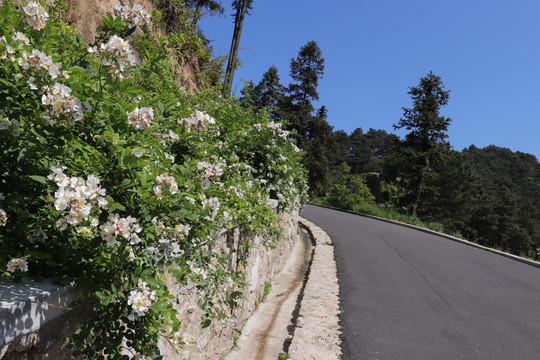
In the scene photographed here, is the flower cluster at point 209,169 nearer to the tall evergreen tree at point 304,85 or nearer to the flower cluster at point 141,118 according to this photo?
the flower cluster at point 141,118

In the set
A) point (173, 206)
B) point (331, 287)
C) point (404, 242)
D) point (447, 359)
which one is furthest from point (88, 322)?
point (404, 242)

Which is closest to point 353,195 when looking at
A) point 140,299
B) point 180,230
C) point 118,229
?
point 180,230

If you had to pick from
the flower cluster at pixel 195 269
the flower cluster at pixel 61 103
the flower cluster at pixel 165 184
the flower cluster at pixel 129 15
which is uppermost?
the flower cluster at pixel 129 15

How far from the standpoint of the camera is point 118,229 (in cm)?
158

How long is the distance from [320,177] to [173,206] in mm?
41303

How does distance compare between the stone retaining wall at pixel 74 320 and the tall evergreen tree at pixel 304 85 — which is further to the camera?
the tall evergreen tree at pixel 304 85

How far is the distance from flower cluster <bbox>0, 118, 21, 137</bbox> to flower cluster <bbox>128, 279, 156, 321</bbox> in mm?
879

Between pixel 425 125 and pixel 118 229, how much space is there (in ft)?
108

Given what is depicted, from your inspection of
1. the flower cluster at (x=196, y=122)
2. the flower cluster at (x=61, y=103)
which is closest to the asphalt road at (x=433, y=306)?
the flower cluster at (x=196, y=122)

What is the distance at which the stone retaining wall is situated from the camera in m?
1.36

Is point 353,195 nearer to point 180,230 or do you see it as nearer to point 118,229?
point 180,230

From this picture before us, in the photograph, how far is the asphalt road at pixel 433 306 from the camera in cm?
436

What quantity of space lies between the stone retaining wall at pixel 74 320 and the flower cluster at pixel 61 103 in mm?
773

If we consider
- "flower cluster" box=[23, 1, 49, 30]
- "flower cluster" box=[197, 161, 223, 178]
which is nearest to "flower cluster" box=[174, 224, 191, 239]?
"flower cluster" box=[197, 161, 223, 178]
